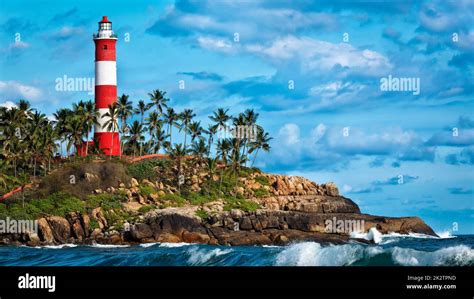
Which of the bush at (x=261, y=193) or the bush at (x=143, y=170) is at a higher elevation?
the bush at (x=143, y=170)

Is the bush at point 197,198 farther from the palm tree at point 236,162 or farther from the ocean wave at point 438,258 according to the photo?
the ocean wave at point 438,258

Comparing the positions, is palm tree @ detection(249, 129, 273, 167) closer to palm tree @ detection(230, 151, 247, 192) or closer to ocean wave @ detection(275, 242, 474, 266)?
palm tree @ detection(230, 151, 247, 192)

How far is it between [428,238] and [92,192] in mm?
30637

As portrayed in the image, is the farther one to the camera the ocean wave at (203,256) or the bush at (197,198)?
the bush at (197,198)

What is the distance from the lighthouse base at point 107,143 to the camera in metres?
82.4

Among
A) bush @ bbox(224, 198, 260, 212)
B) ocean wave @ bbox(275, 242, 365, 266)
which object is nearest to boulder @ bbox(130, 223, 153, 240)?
bush @ bbox(224, 198, 260, 212)

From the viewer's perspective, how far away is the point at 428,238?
79562 mm

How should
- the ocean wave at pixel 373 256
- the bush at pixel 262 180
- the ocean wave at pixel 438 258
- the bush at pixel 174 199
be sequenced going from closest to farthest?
the ocean wave at pixel 438 258 → the ocean wave at pixel 373 256 → the bush at pixel 174 199 → the bush at pixel 262 180

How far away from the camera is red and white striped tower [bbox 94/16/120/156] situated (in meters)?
79.4

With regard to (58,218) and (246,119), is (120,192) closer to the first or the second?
(58,218)

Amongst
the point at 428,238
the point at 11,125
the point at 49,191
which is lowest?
the point at 428,238

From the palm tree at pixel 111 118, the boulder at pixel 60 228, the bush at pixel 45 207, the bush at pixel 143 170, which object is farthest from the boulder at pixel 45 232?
the palm tree at pixel 111 118

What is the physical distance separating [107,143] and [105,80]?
655 centimetres
